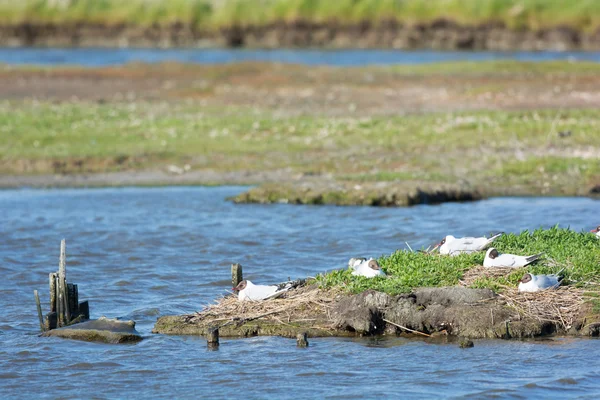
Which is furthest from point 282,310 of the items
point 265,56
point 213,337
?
point 265,56

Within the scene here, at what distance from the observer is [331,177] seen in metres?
26.4

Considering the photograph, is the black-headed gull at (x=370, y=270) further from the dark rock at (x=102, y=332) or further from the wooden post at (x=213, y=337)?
the dark rock at (x=102, y=332)

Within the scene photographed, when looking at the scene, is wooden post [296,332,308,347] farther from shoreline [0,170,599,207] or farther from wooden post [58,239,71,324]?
shoreline [0,170,599,207]

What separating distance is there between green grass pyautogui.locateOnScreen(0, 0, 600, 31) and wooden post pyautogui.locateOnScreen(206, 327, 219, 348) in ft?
197

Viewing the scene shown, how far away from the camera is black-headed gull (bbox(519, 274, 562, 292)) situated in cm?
1311

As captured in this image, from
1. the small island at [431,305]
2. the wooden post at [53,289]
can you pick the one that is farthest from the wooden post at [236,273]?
the wooden post at [53,289]

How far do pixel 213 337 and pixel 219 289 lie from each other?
13.1 ft

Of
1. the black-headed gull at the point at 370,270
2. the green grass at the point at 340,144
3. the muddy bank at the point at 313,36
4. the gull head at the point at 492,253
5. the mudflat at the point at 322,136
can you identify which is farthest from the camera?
the muddy bank at the point at 313,36

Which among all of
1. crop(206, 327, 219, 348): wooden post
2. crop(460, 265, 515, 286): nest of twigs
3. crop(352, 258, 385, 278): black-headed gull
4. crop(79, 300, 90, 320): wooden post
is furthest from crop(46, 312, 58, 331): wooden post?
crop(460, 265, 515, 286): nest of twigs

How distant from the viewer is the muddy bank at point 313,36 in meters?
68.8

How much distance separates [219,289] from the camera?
684 inches

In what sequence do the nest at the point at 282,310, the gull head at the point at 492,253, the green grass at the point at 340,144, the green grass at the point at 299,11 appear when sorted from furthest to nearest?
the green grass at the point at 299,11, the green grass at the point at 340,144, the nest at the point at 282,310, the gull head at the point at 492,253

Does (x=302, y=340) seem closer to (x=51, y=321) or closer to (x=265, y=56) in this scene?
(x=51, y=321)

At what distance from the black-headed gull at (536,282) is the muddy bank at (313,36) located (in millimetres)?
55227
